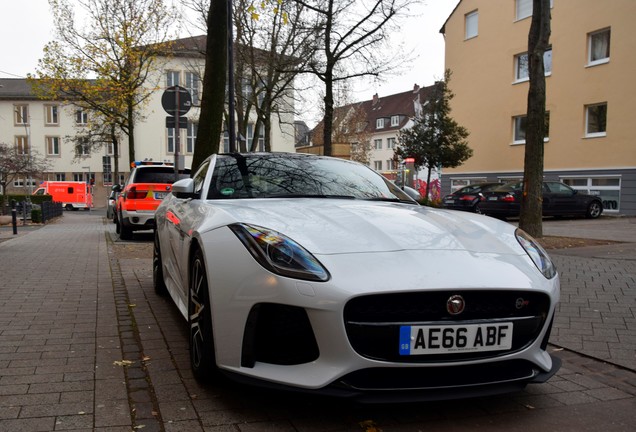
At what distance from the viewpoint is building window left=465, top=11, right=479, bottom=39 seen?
2984 cm

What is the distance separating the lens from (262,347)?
2.60 m

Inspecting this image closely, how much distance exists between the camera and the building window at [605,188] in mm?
22339

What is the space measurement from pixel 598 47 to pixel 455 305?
25381mm

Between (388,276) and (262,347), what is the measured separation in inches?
27.4

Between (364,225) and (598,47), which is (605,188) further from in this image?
(364,225)

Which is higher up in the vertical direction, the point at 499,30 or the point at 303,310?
the point at 499,30

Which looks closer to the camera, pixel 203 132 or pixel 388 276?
pixel 388 276

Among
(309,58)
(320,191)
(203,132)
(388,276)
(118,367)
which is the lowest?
(118,367)

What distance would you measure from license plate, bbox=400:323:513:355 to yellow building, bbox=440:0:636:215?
22.4 metres

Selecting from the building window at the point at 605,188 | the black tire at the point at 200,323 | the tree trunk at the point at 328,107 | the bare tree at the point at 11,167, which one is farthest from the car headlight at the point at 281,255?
the bare tree at the point at 11,167

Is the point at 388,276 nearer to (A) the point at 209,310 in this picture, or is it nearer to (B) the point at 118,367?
(A) the point at 209,310

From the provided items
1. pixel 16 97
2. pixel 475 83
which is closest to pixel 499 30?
pixel 475 83

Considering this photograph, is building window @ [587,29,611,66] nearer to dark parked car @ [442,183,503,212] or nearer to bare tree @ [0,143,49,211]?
dark parked car @ [442,183,503,212]

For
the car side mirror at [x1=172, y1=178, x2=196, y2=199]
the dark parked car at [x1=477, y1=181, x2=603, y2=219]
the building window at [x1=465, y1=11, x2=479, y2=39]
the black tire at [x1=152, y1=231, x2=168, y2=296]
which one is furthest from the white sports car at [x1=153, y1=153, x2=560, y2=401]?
the building window at [x1=465, y1=11, x2=479, y2=39]
